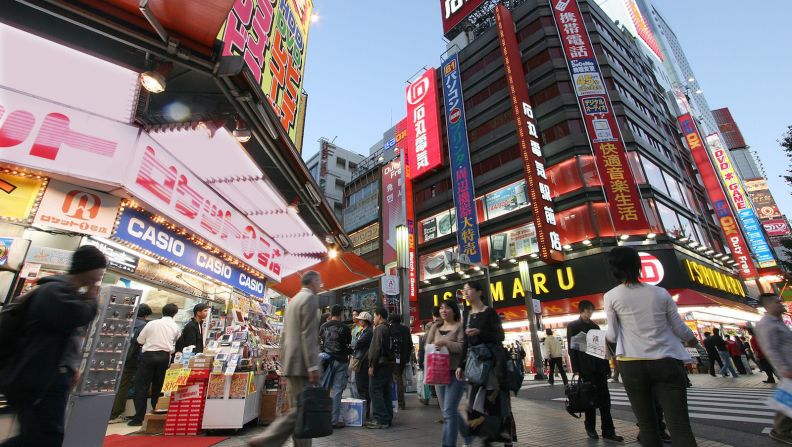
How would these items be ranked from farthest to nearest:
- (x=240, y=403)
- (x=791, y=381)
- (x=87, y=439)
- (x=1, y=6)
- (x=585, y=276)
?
(x=585, y=276), (x=240, y=403), (x=87, y=439), (x=1, y=6), (x=791, y=381)

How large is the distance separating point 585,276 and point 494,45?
20.0m

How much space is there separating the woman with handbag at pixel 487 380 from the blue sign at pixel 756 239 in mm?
34281

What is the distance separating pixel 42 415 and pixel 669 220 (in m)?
26.2

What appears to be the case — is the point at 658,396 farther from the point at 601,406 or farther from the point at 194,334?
the point at 194,334

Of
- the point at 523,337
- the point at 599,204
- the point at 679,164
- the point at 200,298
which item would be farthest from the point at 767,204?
the point at 200,298

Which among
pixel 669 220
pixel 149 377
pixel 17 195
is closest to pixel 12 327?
pixel 17 195

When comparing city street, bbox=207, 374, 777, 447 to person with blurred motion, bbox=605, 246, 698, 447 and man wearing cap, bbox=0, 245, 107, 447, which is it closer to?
person with blurred motion, bbox=605, 246, 698, 447

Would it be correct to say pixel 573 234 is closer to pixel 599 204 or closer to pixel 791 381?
pixel 599 204

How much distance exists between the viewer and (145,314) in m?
6.74

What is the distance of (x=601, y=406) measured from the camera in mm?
4711

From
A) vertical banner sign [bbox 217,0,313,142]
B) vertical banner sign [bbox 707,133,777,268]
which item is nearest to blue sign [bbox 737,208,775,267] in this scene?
vertical banner sign [bbox 707,133,777,268]

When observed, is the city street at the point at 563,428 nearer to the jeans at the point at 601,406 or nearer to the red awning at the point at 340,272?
the jeans at the point at 601,406

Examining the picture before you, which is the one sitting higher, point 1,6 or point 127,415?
point 1,6

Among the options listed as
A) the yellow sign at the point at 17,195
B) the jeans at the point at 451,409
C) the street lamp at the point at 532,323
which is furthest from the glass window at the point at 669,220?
the yellow sign at the point at 17,195
